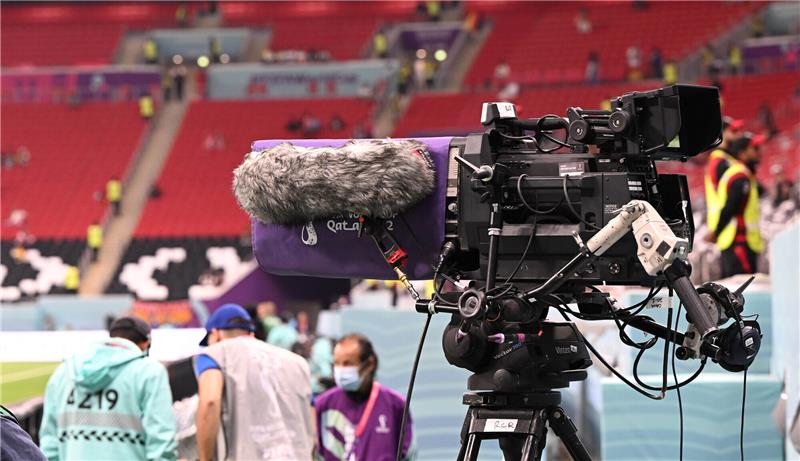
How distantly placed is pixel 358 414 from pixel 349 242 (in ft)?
7.19

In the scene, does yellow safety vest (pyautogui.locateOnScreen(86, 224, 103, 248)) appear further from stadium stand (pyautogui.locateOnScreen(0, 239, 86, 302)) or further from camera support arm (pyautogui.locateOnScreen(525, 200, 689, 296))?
camera support arm (pyautogui.locateOnScreen(525, 200, 689, 296))

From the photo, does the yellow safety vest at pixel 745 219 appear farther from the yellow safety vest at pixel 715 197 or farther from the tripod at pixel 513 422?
the tripod at pixel 513 422

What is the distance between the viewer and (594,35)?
26.1 meters

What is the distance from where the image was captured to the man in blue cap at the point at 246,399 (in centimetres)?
475

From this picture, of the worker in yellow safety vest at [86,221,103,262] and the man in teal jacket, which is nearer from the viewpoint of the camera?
the man in teal jacket

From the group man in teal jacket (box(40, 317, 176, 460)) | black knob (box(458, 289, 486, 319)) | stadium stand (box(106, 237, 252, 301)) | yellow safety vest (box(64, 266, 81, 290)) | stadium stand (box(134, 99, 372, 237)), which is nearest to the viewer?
black knob (box(458, 289, 486, 319))

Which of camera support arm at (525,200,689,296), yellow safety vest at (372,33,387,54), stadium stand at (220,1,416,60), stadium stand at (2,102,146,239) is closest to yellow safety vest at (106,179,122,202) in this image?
stadium stand at (2,102,146,239)

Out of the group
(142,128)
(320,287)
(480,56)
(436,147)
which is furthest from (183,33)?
(436,147)

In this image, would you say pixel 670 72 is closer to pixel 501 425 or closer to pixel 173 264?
pixel 173 264

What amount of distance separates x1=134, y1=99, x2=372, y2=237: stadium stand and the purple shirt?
16.6 meters

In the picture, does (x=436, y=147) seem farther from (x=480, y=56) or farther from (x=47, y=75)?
(x=47, y=75)

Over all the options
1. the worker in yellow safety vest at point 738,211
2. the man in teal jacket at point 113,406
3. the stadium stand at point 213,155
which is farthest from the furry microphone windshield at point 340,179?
the stadium stand at point 213,155

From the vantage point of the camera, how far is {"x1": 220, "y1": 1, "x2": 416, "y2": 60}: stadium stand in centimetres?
2773

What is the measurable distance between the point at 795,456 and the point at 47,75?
24.6 metres
